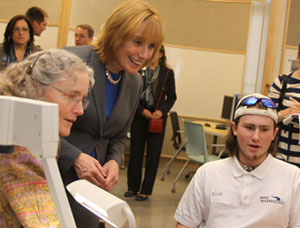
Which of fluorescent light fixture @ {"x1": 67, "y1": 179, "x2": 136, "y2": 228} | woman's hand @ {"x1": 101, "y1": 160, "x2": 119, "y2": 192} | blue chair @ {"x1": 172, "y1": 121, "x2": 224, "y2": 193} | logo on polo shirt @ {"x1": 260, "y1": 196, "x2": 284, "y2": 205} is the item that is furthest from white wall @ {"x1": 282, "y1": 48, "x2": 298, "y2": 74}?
fluorescent light fixture @ {"x1": 67, "y1": 179, "x2": 136, "y2": 228}

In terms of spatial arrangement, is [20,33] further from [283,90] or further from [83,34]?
[283,90]

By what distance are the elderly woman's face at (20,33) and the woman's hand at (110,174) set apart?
7.10 feet

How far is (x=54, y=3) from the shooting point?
192 inches

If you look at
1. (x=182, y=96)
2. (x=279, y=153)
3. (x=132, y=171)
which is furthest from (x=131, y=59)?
(x=182, y=96)

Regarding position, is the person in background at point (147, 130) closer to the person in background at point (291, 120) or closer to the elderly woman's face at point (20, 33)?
the elderly woman's face at point (20, 33)

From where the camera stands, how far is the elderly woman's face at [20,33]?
3.41 metres

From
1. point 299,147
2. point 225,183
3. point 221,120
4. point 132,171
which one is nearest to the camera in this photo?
point 225,183

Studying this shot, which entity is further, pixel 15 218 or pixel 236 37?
pixel 236 37

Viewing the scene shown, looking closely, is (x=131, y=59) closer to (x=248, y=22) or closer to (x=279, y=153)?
(x=279, y=153)

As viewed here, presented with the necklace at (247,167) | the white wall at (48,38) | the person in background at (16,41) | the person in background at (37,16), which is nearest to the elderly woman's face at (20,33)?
the person in background at (16,41)

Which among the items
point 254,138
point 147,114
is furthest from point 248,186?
point 147,114

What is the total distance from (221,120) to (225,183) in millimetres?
5458

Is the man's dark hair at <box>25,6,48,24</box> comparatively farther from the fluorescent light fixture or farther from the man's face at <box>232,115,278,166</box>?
the fluorescent light fixture

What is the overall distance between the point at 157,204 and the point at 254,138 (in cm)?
271
